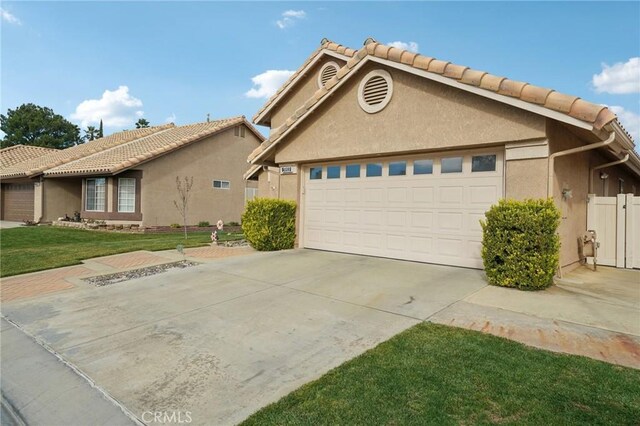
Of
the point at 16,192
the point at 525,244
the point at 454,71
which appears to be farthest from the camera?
the point at 16,192

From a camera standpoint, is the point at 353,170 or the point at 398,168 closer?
the point at 398,168

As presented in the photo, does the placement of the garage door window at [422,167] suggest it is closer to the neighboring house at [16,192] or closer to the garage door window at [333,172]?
the garage door window at [333,172]

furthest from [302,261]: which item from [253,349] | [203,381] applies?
[203,381]

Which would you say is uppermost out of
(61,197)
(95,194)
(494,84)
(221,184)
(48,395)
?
(494,84)

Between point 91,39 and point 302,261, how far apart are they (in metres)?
11.9

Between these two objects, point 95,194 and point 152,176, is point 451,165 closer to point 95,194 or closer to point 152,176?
point 152,176

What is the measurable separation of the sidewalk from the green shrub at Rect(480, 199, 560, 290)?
265 inches

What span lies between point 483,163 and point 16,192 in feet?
96.3

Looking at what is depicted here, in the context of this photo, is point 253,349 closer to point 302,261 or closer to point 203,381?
point 203,381

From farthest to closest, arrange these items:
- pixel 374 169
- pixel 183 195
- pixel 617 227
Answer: pixel 183 195, pixel 374 169, pixel 617 227

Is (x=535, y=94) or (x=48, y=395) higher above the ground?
(x=535, y=94)

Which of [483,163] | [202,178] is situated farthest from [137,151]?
[483,163]

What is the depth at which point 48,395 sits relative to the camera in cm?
324

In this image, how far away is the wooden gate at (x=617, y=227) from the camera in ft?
28.0
